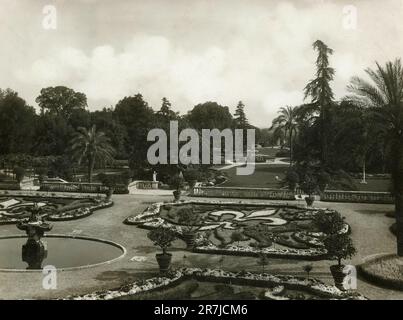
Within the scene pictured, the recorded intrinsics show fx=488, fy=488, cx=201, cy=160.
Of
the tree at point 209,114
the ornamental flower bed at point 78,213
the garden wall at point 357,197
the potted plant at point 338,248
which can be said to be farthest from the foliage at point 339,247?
the tree at point 209,114

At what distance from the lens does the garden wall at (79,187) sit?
37209mm

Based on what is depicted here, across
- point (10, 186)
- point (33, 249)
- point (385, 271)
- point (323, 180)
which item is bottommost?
point (385, 271)

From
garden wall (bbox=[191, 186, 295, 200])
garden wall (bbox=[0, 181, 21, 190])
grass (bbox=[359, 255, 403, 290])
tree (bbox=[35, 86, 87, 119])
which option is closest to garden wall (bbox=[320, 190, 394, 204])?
garden wall (bbox=[191, 186, 295, 200])

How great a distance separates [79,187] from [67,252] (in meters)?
16.6

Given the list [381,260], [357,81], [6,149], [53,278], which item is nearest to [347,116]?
[357,81]

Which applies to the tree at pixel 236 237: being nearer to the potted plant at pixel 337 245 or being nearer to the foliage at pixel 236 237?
the foliage at pixel 236 237

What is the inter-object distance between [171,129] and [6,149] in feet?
94.6

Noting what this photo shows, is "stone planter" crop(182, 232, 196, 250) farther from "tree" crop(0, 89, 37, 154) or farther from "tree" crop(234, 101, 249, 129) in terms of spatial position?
"tree" crop(234, 101, 249, 129)

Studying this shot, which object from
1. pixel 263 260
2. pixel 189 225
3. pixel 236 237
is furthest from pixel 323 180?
pixel 263 260

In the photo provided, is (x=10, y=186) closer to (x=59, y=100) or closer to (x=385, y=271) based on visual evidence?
(x=385, y=271)

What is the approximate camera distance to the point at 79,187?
38625mm

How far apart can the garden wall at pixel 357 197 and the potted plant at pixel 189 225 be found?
1023cm

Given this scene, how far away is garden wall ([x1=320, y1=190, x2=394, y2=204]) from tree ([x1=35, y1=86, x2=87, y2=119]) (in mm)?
70081

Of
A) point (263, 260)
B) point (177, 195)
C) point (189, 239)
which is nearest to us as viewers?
point (263, 260)
